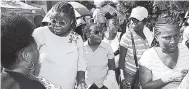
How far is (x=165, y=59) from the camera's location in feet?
8.57

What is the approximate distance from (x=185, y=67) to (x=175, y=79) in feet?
0.62

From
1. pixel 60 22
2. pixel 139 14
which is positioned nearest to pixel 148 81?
pixel 60 22

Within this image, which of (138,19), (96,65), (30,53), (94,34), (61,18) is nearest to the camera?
(30,53)

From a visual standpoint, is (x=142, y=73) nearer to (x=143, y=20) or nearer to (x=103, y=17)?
(x=143, y=20)

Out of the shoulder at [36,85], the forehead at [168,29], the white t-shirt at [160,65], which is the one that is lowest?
the white t-shirt at [160,65]

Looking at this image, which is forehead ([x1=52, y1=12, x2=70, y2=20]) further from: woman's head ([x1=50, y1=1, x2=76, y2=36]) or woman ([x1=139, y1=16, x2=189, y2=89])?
woman ([x1=139, y1=16, x2=189, y2=89])

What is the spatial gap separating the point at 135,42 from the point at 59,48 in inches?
56.6

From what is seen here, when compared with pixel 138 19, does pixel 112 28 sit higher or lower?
lower

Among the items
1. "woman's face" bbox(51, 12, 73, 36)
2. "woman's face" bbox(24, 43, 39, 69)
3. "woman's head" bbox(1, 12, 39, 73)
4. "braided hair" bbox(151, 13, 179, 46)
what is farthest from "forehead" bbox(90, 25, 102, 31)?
"woman's head" bbox(1, 12, 39, 73)

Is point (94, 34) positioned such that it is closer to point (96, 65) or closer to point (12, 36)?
point (96, 65)

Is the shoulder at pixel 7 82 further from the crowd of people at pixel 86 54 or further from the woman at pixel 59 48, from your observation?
the woman at pixel 59 48

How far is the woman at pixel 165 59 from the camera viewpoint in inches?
101

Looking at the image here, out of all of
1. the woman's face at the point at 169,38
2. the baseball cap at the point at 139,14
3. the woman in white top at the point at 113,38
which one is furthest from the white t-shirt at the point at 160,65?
the woman in white top at the point at 113,38

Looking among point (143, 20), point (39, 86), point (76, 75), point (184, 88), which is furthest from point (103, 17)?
point (39, 86)
